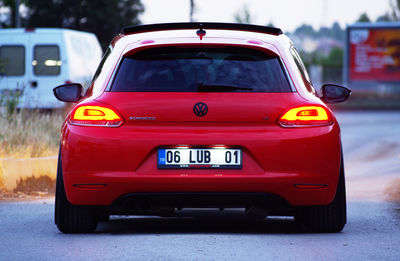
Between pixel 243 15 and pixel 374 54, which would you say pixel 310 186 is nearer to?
pixel 374 54

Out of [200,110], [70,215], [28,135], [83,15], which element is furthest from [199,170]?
[83,15]

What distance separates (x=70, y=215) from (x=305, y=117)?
1.86 metres

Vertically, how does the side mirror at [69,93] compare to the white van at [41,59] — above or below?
above

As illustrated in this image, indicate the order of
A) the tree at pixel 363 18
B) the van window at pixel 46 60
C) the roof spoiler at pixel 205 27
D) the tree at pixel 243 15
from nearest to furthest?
the roof spoiler at pixel 205 27 → the van window at pixel 46 60 → the tree at pixel 243 15 → the tree at pixel 363 18

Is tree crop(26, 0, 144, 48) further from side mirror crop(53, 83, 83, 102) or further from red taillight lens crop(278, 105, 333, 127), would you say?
red taillight lens crop(278, 105, 333, 127)

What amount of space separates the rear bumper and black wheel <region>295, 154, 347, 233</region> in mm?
317

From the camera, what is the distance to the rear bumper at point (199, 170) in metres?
7.13

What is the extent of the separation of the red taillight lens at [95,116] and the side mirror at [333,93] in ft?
5.87

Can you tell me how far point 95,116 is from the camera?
23.8 ft

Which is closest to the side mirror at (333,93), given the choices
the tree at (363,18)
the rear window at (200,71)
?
the rear window at (200,71)

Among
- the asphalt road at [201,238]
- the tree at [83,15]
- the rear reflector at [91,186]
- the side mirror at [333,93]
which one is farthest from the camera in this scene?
the tree at [83,15]

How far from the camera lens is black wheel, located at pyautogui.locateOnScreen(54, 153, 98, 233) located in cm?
751

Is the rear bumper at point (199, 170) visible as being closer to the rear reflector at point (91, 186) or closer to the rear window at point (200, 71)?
the rear reflector at point (91, 186)

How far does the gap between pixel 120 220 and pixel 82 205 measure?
58.0 inches
